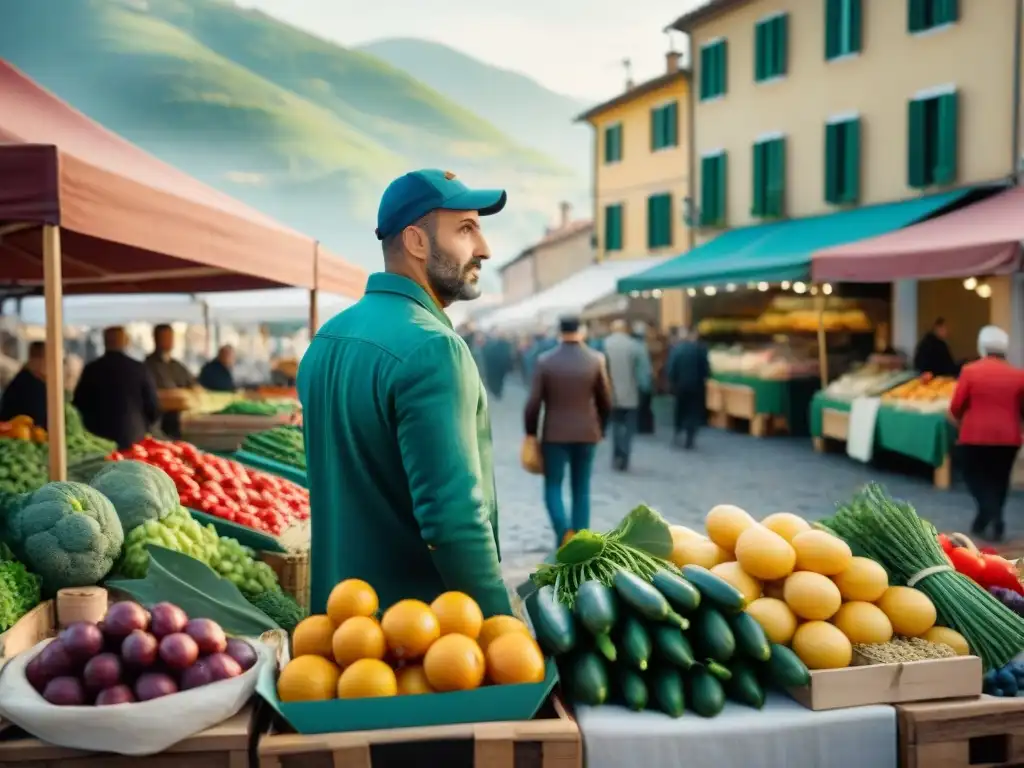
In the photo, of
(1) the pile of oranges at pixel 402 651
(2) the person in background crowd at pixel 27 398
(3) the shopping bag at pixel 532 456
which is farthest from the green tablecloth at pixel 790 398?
(1) the pile of oranges at pixel 402 651

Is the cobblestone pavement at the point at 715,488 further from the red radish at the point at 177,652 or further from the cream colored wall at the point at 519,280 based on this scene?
the cream colored wall at the point at 519,280

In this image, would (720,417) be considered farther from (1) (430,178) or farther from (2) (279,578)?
(1) (430,178)

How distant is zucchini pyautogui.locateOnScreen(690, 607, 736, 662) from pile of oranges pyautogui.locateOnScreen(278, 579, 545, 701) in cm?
44

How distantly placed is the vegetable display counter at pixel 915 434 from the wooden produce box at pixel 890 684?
30.9 ft

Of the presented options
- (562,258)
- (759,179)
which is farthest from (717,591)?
(562,258)

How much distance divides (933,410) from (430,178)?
1016 centimetres

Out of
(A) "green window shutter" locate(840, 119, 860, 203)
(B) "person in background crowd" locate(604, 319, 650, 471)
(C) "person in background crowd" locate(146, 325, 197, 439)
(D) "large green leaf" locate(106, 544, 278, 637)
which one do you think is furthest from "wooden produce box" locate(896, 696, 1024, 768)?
(A) "green window shutter" locate(840, 119, 860, 203)

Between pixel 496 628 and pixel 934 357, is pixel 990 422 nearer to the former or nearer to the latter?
pixel 934 357

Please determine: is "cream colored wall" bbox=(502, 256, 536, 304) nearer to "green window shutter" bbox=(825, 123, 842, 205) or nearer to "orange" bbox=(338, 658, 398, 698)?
"green window shutter" bbox=(825, 123, 842, 205)

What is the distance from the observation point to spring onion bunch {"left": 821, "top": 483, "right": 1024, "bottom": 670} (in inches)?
112

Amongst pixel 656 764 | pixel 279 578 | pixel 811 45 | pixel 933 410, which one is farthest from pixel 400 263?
pixel 811 45

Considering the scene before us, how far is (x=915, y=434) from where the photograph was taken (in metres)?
11.7

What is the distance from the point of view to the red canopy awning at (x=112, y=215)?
4.01 meters

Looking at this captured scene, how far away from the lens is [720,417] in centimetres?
1881
